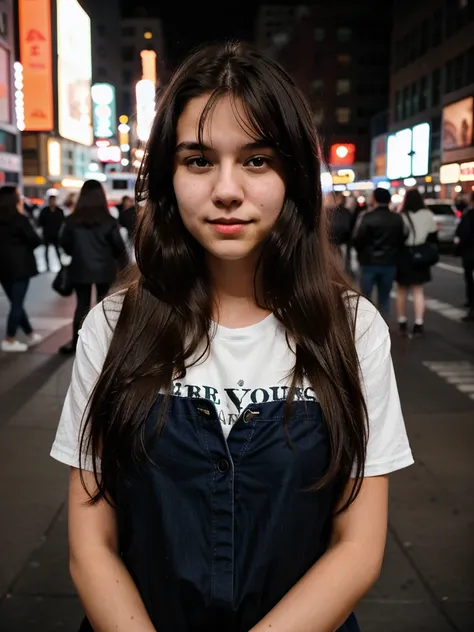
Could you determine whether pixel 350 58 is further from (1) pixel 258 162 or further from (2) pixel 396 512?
(1) pixel 258 162

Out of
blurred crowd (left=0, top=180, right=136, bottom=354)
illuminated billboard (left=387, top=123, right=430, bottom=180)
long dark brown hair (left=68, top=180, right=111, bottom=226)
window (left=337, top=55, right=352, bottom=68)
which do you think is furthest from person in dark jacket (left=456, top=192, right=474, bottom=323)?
window (left=337, top=55, right=352, bottom=68)

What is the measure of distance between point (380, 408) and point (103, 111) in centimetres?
3928

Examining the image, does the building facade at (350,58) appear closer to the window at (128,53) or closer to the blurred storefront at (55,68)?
the window at (128,53)

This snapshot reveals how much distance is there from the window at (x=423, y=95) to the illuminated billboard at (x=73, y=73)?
2240 centimetres

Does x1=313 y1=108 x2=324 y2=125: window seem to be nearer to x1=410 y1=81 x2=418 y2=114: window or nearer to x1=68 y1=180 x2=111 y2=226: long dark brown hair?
x1=68 y1=180 x2=111 y2=226: long dark brown hair

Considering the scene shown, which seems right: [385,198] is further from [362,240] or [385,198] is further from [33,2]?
[33,2]

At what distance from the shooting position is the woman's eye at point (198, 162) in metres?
1.58

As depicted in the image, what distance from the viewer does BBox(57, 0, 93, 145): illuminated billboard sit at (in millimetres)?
26234

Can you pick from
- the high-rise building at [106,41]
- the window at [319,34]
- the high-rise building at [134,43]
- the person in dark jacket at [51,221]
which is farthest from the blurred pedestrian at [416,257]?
the high-rise building at [134,43]

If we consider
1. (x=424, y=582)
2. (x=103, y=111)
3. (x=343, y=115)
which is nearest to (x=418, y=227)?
(x=424, y=582)

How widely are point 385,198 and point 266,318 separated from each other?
9.04m

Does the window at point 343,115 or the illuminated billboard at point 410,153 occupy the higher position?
the window at point 343,115

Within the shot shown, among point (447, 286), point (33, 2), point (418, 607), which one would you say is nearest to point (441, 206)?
point (447, 286)

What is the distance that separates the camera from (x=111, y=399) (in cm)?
160
